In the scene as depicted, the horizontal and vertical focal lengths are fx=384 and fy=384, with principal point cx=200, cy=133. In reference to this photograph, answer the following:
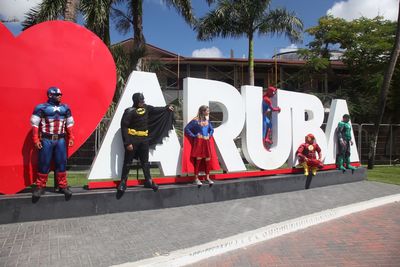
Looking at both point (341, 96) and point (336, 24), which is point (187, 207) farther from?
point (336, 24)

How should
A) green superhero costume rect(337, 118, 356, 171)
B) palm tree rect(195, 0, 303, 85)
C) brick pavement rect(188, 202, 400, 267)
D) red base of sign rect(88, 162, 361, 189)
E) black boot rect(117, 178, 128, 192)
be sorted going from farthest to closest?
palm tree rect(195, 0, 303, 85) < green superhero costume rect(337, 118, 356, 171) < red base of sign rect(88, 162, 361, 189) < black boot rect(117, 178, 128, 192) < brick pavement rect(188, 202, 400, 267)

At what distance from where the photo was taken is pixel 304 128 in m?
10.9

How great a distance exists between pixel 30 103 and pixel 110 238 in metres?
2.82

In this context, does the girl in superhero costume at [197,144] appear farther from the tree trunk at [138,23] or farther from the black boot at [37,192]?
the tree trunk at [138,23]

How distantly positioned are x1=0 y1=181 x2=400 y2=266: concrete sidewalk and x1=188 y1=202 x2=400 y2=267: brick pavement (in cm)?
64

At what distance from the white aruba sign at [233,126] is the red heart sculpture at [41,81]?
0.55 metres

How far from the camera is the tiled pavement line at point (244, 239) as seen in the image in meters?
4.93

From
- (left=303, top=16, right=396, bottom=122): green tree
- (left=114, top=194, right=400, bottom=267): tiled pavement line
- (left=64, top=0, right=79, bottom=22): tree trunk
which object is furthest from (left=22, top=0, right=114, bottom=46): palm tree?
(left=303, top=16, right=396, bottom=122): green tree

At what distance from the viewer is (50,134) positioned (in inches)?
256

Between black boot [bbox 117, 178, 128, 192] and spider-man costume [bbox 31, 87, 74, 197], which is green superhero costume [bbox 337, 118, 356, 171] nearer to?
black boot [bbox 117, 178, 128, 192]

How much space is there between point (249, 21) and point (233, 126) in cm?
1431

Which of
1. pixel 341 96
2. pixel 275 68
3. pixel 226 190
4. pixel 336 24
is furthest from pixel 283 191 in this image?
pixel 336 24

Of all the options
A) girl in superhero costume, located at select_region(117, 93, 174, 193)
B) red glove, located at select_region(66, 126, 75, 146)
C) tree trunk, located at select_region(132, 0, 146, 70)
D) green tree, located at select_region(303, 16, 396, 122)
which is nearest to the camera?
red glove, located at select_region(66, 126, 75, 146)

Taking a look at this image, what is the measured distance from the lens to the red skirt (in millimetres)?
8195
